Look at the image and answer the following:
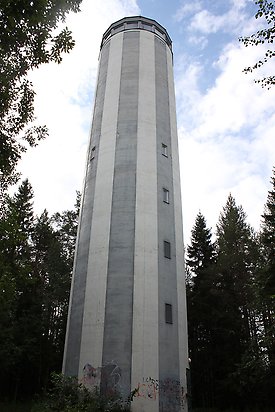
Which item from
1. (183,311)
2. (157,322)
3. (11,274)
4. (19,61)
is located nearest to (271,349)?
(183,311)

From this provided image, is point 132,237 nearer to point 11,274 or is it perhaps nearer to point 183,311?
point 183,311

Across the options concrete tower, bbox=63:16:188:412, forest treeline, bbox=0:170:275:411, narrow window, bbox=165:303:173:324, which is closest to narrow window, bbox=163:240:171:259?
concrete tower, bbox=63:16:188:412

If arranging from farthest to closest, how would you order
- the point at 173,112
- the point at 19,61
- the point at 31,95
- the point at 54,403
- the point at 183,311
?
the point at 173,112, the point at 183,311, the point at 54,403, the point at 31,95, the point at 19,61

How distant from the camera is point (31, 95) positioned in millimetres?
8586

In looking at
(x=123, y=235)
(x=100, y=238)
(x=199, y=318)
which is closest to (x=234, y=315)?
(x=199, y=318)

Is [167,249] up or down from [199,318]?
up

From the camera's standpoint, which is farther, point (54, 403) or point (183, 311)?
point (183, 311)

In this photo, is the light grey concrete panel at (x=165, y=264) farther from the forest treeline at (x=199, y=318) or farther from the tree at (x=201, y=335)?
the tree at (x=201, y=335)

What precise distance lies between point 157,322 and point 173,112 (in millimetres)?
13462

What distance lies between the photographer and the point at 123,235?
17.9m

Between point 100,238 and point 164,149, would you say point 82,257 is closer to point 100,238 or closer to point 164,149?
point 100,238

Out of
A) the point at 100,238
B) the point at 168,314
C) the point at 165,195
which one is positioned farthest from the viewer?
the point at 165,195

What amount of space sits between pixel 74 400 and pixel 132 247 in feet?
22.3

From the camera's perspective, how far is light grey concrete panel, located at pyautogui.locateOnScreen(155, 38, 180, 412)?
1538 cm
